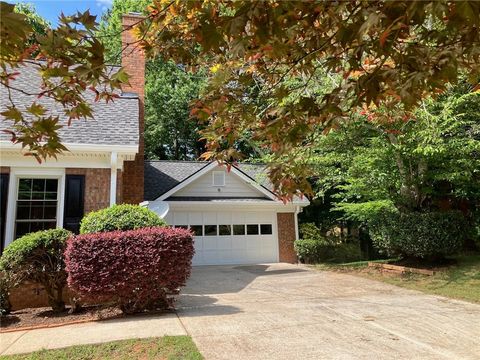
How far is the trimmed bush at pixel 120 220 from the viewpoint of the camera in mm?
8211

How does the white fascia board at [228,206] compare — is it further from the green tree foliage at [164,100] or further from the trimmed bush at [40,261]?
the green tree foliage at [164,100]

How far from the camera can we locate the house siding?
18.0 m

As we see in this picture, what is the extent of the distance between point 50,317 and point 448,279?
960 centimetres

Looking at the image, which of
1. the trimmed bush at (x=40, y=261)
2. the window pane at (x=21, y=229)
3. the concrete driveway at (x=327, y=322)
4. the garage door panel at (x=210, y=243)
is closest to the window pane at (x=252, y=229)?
the garage door panel at (x=210, y=243)

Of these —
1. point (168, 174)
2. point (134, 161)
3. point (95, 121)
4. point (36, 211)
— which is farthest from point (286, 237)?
point (36, 211)

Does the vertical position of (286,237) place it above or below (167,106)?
below

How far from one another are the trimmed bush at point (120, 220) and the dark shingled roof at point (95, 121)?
7.39 feet

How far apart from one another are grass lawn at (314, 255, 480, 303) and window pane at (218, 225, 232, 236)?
5533 millimetres

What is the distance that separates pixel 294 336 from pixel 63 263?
4.57 metres

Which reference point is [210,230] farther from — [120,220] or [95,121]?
[120,220]

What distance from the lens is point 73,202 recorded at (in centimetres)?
998

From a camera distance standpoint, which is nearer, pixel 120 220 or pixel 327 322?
pixel 327 322

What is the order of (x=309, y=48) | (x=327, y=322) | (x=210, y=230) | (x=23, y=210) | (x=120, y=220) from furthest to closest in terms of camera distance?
(x=210, y=230) → (x=23, y=210) → (x=120, y=220) → (x=327, y=322) → (x=309, y=48)

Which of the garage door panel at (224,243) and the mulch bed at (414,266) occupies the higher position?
the garage door panel at (224,243)
